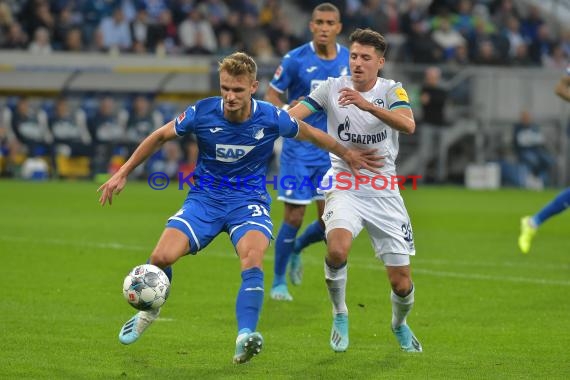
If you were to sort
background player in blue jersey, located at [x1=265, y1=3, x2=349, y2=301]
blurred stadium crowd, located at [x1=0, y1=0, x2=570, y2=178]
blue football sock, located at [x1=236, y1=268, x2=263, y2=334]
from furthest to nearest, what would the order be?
blurred stadium crowd, located at [x1=0, y1=0, x2=570, y2=178] < background player in blue jersey, located at [x1=265, y1=3, x2=349, y2=301] < blue football sock, located at [x1=236, y1=268, x2=263, y2=334]

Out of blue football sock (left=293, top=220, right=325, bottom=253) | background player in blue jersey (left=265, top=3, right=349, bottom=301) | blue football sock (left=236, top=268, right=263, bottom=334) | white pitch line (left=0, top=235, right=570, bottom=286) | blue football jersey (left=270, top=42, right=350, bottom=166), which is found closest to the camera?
blue football sock (left=236, top=268, right=263, bottom=334)

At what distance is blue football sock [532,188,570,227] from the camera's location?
46.7 feet

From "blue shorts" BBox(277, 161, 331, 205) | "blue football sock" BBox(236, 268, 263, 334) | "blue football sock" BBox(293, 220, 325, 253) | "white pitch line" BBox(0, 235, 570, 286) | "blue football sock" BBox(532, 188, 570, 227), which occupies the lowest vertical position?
"white pitch line" BBox(0, 235, 570, 286)

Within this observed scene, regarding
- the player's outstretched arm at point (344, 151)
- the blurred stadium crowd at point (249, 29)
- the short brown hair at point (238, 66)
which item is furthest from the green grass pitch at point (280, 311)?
the blurred stadium crowd at point (249, 29)

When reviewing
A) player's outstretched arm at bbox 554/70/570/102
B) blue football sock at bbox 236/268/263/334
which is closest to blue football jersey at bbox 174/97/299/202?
blue football sock at bbox 236/268/263/334

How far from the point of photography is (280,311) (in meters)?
10.5

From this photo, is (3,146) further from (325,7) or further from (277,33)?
(325,7)

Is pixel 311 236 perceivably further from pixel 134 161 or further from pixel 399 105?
pixel 134 161

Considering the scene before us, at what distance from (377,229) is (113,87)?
20.0 m

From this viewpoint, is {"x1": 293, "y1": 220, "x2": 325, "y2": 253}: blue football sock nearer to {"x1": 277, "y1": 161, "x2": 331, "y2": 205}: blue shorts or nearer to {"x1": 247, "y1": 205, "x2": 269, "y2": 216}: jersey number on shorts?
{"x1": 277, "y1": 161, "x2": 331, "y2": 205}: blue shorts

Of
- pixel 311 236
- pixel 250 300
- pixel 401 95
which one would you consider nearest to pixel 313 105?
pixel 401 95

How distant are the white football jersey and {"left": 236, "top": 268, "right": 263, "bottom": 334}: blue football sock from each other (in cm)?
134

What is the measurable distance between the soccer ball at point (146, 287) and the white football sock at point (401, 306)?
183 centimetres

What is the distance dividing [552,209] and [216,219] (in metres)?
7.34
